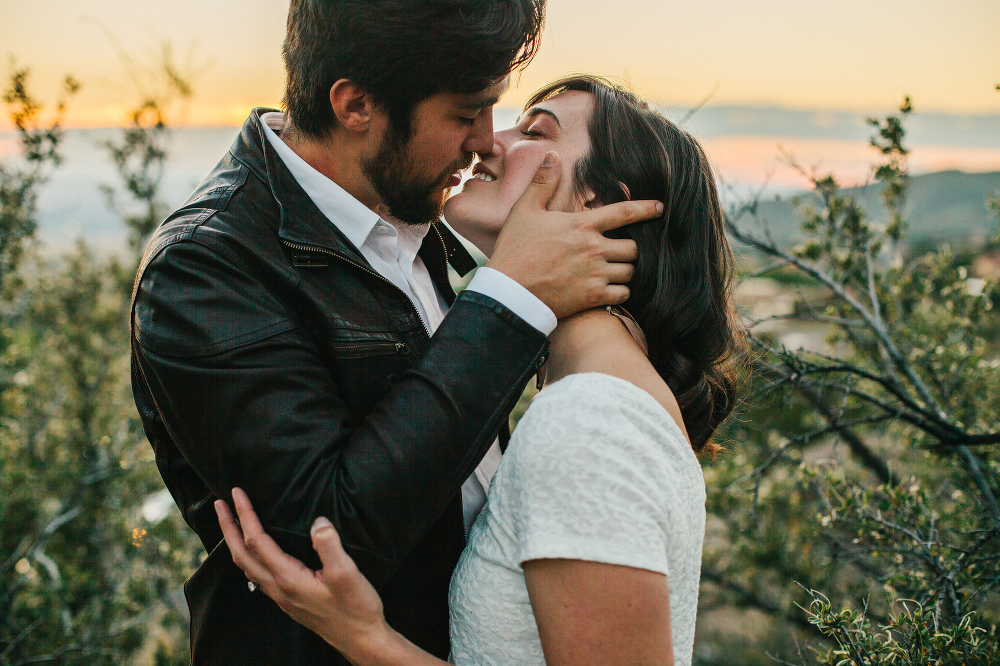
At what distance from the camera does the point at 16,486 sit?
4.32 metres

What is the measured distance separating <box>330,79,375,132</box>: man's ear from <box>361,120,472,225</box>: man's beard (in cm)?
8

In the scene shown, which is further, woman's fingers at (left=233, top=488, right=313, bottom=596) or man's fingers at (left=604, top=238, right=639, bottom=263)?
man's fingers at (left=604, top=238, right=639, bottom=263)

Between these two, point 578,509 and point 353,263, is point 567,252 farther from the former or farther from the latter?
point 578,509

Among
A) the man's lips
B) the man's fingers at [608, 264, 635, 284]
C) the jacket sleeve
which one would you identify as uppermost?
the man's lips

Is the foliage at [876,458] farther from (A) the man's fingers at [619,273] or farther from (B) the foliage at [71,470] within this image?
(B) the foliage at [71,470]

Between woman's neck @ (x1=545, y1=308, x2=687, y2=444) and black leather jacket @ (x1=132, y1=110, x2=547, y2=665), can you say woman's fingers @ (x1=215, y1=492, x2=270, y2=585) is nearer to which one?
black leather jacket @ (x1=132, y1=110, x2=547, y2=665)

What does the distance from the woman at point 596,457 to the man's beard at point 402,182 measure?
7cm

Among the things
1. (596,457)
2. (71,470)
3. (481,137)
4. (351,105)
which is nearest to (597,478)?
(596,457)

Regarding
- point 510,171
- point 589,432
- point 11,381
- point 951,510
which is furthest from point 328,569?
point 11,381

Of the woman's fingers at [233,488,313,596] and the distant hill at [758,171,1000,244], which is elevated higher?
the distant hill at [758,171,1000,244]

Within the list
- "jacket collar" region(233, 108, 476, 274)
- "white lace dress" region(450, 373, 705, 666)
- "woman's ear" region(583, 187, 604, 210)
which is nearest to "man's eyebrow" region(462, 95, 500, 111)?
"woman's ear" region(583, 187, 604, 210)

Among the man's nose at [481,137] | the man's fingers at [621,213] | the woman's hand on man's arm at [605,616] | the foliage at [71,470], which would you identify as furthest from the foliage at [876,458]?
the foliage at [71,470]

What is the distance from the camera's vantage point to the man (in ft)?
4.35

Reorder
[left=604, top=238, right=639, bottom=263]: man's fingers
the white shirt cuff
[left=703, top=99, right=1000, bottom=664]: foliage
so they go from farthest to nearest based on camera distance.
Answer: [left=703, top=99, right=1000, bottom=664]: foliage < [left=604, top=238, right=639, bottom=263]: man's fingers < the white shirt cuff
